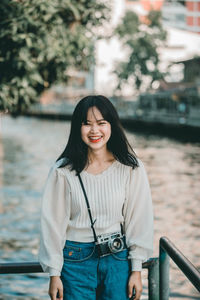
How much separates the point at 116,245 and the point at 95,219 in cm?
15

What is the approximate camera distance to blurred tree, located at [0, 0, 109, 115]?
22.9 feet

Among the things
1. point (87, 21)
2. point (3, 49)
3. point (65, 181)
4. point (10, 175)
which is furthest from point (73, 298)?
point (10, 175)

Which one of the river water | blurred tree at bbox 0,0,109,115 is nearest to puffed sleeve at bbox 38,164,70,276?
the river water

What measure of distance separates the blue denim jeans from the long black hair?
0.36 metres

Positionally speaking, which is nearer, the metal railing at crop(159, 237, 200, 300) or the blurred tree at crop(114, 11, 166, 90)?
the metal railing at crop(159, 237, 200, 300)

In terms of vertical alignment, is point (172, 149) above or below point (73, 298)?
below

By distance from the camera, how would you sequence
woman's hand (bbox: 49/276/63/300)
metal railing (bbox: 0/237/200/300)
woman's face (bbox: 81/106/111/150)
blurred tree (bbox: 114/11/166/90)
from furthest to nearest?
1. blurred tree (bbox: 114/11/166/90)
2. metal railing (bbox: 0/237/200/300)
3. woman's face (bbox: 81/106/111/150)
4. woman's hand (bbox: 49/276/63/300)

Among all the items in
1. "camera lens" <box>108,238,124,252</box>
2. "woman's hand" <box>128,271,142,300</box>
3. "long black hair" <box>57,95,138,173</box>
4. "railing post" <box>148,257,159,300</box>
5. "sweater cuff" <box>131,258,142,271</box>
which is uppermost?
"long black hair" <box>57,95,138,173</box>

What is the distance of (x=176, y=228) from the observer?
9.71 metres

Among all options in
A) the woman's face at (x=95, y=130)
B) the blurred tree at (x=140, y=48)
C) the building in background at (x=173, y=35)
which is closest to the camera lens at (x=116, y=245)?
the woman's face at (x=95, y=130)

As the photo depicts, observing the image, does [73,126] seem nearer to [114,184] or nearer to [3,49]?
[114,184]

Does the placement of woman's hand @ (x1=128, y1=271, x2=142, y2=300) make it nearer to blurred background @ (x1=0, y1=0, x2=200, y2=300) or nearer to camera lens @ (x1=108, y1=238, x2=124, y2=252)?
camera lens @ (x1=108, y1=238, x2=124, y2=252)

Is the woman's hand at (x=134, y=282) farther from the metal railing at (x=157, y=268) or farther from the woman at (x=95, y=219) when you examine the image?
the metal railing at (x=157, y=268)

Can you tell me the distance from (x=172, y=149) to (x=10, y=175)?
11.6 metres
